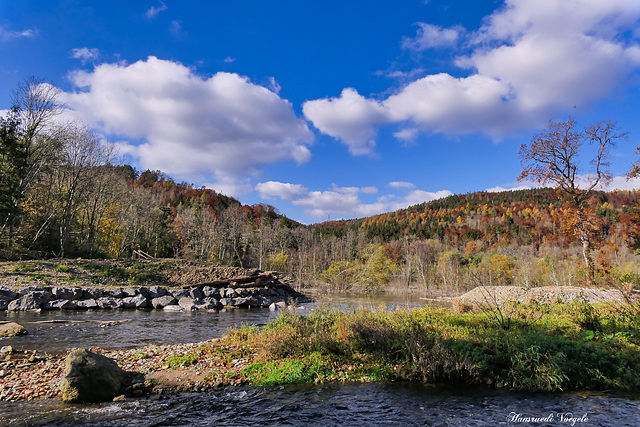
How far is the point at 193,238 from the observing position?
65.9 metres

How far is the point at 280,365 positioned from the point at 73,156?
37.7 m

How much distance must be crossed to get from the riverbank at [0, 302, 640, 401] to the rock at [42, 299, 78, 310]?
10.7 meters

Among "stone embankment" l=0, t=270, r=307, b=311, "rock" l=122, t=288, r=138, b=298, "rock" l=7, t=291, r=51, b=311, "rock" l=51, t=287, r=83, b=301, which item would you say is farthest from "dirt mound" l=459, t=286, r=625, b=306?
"rock" l=7, t=291, r=51, b=311

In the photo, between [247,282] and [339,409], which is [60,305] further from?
[339,409]

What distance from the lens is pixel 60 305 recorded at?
1806 cm

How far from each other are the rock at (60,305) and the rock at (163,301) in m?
4.22

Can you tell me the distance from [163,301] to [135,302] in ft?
5.41

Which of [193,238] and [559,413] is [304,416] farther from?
[193,238]

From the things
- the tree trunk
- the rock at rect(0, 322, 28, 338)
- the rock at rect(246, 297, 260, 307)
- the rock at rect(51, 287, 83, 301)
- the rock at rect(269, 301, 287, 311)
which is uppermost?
the tree trunk

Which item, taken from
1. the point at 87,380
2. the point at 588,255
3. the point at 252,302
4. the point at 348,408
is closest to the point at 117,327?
the point at 87,380

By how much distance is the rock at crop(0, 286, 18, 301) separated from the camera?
682 inches

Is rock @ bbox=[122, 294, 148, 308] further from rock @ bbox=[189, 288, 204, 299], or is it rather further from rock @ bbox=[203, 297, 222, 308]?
rock @ bbox=[203, 297, 222, 308]

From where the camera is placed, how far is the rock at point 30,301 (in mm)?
17000

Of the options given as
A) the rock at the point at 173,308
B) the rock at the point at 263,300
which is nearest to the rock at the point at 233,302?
the rock at the point at 263,300
